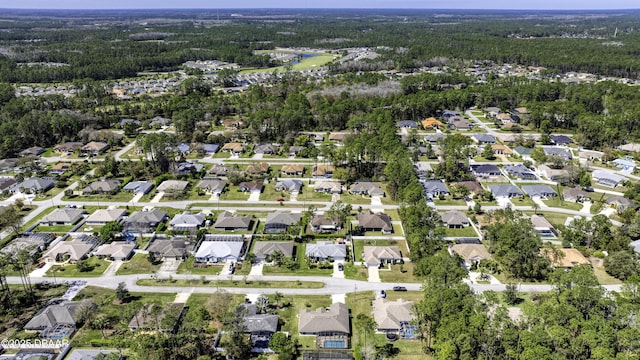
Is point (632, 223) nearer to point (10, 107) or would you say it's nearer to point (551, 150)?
point (551, 150)

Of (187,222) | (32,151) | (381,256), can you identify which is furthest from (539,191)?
(32,151)

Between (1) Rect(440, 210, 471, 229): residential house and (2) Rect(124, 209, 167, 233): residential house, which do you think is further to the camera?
(1) Rect(440, 210, 471, 229): residential house

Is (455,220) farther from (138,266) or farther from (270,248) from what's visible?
(138,266)

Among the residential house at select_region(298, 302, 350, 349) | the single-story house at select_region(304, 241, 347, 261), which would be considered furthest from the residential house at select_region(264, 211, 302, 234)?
the residential house at select_region(298, 302, 350, 349)

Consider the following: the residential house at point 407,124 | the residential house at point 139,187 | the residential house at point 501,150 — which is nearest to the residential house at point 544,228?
the residential house at point 501,150

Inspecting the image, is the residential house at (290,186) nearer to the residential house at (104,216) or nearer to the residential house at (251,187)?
the residential house at (251,187)

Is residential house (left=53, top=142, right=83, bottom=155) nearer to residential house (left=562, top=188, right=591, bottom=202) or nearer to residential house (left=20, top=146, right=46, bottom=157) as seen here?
residential house (left=20, top=146, right=46, bottom=157)
